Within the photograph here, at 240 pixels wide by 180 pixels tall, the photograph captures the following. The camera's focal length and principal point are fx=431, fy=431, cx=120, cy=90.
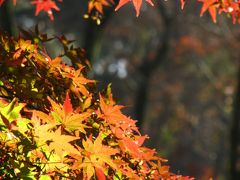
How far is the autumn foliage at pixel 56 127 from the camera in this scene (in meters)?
1.50

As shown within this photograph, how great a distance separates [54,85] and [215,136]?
23289 mm

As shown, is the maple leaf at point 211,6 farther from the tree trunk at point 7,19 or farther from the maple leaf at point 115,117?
the tree trunk at point 7,19

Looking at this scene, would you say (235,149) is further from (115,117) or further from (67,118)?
(67,118)

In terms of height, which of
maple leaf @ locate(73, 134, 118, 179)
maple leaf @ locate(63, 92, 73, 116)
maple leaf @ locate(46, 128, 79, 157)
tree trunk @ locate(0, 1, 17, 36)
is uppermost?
maple leaf @ locate(63, 92, 73, 116)

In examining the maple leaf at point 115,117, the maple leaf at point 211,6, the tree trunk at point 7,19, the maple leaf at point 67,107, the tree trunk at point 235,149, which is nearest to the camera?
the maple leaf at point 67,107

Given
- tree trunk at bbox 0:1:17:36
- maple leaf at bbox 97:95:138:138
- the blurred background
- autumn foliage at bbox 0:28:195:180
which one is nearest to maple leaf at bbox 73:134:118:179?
autumn foliage at bbox 0:28:195:180

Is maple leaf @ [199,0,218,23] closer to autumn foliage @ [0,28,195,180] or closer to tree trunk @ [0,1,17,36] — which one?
autumn foliage @ [0,28,195,180]

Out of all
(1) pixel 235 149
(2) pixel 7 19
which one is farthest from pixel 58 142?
(1) pixel 235 149

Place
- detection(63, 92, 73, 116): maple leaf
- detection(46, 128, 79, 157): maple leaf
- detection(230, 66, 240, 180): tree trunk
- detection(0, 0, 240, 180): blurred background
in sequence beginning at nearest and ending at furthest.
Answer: detection(46, 128, 79, 157): maple leaf, detection(63, 92, 73, 116): maple leaf, detection(230, 66, 240, 180): tree trunk, detection(0, 0, 240, 180): blurred background

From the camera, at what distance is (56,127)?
5.48 feet

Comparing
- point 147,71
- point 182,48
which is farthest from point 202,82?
point 147,71

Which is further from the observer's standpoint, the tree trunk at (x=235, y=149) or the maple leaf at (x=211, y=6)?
the tree trunk at (x=235, y=149)

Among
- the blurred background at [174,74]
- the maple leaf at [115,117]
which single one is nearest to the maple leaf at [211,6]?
the maple leaf at [115,117]

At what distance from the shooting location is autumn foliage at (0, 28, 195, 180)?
1.50 metres
